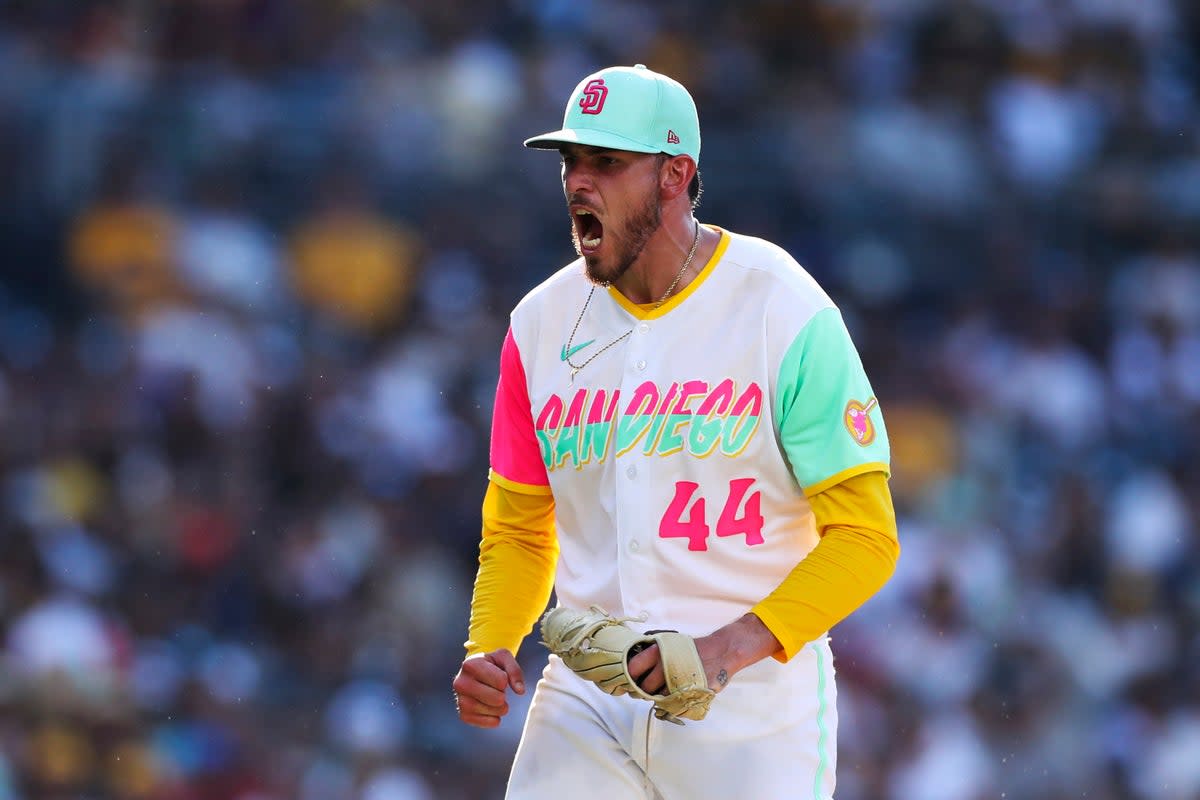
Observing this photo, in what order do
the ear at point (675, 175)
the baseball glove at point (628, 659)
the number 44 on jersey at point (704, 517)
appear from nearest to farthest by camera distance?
the baseball glove at point (628, 659) < the number 44 on jersey at point (704, 517) < the ear at point (675, 175)

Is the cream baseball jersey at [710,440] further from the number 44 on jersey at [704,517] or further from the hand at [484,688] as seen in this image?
the hand at [484,688]

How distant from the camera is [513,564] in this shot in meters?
3.85

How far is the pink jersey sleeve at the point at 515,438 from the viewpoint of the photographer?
381 cm

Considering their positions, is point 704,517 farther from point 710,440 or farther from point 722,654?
point 722,654

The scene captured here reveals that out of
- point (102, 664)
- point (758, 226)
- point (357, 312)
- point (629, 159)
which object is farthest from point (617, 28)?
point (629, 159)

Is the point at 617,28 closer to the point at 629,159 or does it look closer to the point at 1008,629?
the point at 1008,629

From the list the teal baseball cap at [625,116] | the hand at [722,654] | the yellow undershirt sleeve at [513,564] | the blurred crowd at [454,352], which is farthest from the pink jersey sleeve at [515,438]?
the blurred crowd at [454,352]

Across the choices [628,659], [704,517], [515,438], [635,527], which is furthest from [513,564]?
[628,659]

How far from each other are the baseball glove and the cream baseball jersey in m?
0.26

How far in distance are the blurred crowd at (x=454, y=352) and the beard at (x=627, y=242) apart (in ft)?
14.5

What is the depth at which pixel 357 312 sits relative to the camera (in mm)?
9172

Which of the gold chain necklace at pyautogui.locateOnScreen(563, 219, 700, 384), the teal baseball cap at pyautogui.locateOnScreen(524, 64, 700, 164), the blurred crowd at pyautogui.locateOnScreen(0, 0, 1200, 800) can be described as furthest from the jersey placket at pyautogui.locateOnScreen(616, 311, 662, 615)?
the blurred crowd at pyautogui.locateOnScreen(0, 0, 1200, 800)

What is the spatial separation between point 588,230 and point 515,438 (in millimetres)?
503

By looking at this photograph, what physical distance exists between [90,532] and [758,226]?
4058 mm
